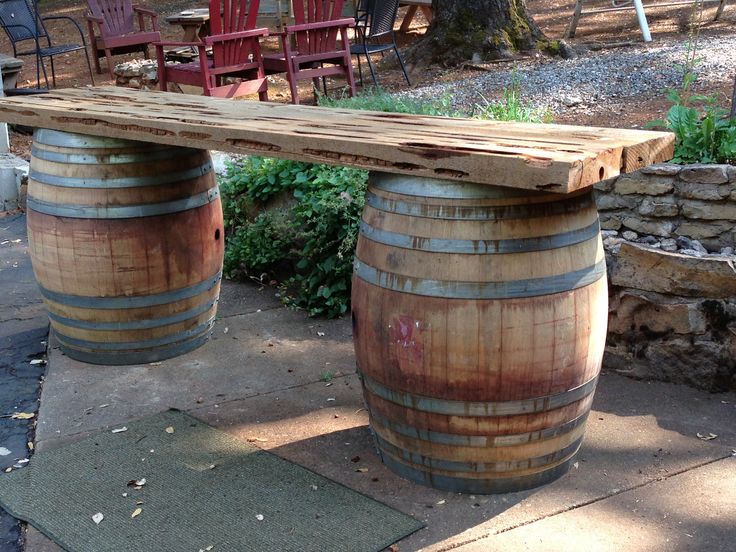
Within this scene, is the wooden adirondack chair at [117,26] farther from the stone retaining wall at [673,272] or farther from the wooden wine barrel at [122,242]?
the stone retaining wall at [673,272]

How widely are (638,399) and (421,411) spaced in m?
1.21

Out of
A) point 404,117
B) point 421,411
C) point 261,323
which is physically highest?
point 404,117

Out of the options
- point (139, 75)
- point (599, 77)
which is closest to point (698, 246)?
point (599, 77)

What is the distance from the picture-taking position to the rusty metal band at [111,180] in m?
3.78

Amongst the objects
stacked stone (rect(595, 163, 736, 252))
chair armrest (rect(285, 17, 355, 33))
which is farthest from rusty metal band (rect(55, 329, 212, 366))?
chair armrest (rect(285, 17, 355, 33))

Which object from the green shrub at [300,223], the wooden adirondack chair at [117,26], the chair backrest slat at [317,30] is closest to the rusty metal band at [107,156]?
the green shrub at [300,223]

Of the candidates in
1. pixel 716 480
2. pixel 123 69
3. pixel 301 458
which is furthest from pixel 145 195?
pixel 123 69

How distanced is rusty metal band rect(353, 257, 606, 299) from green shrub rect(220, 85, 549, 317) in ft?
5.76

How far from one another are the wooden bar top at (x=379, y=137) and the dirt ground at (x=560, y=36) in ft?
9.41

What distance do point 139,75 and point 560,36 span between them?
5.28m

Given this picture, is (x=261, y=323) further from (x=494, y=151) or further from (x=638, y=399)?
(x=494, y=151)

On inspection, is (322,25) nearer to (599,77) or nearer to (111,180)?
(599,77)

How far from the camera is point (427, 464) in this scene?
9.61ft

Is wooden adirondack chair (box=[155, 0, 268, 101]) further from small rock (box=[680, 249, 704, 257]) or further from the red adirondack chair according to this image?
small rock (box=[680, 249, 704, 257])
